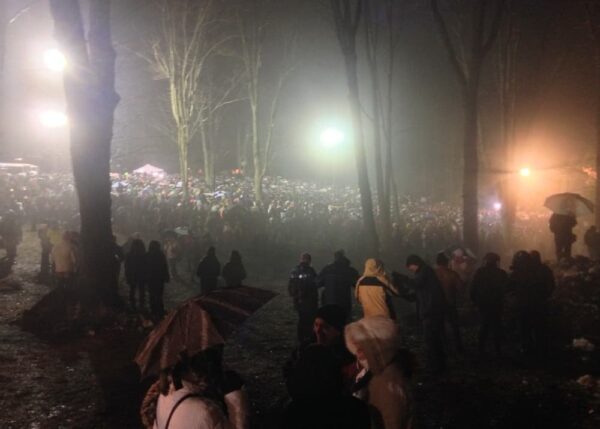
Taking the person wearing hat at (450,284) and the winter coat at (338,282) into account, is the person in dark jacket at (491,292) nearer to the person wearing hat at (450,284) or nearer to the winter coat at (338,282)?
the person wearing hat at (450,284)

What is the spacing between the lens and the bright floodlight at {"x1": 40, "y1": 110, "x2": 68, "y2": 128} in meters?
38.1

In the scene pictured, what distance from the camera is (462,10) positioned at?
2061 cm

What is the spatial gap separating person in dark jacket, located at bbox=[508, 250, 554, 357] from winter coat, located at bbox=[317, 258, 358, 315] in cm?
272

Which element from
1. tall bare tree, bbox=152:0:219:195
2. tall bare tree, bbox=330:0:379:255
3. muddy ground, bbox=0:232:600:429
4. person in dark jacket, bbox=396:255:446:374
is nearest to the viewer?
muddy ground, bbox=0:232:600:429

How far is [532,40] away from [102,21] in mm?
24931

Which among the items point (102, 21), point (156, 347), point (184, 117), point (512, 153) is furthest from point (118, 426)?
point (512, 153)

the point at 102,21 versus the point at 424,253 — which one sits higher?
the point at 102,21

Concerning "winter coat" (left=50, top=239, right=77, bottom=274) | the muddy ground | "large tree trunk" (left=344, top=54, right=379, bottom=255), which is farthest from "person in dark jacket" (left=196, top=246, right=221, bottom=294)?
Result: "large tree trunk" (left=344, top=54, right=379, bottom=255)

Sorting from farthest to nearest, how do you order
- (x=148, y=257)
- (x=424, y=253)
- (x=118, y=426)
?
(x=424, y=253)
(x=148, y=257)
(x=118, y=426)

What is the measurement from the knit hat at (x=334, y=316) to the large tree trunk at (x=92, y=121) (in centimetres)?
721

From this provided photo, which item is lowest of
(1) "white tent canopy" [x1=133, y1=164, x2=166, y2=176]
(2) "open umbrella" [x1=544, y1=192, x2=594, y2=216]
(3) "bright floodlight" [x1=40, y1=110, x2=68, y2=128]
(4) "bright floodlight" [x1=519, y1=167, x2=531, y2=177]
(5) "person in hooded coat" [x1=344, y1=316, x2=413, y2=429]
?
(5) "person in hooded coat" [x1=344, y1=316, x2=413, y2=429]

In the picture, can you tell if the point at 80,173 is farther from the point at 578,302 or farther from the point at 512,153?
the point at 512,153

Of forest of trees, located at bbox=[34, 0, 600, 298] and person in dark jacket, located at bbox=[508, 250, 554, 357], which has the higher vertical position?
forest of trees, located at bbox=[34, 0, 600, 298]

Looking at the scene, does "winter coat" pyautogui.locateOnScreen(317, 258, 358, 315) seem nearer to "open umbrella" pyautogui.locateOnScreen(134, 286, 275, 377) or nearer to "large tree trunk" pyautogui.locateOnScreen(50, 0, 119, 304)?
"large tree trunk" pyautogui.locateOnScreen(50, 0, 119, 304)
